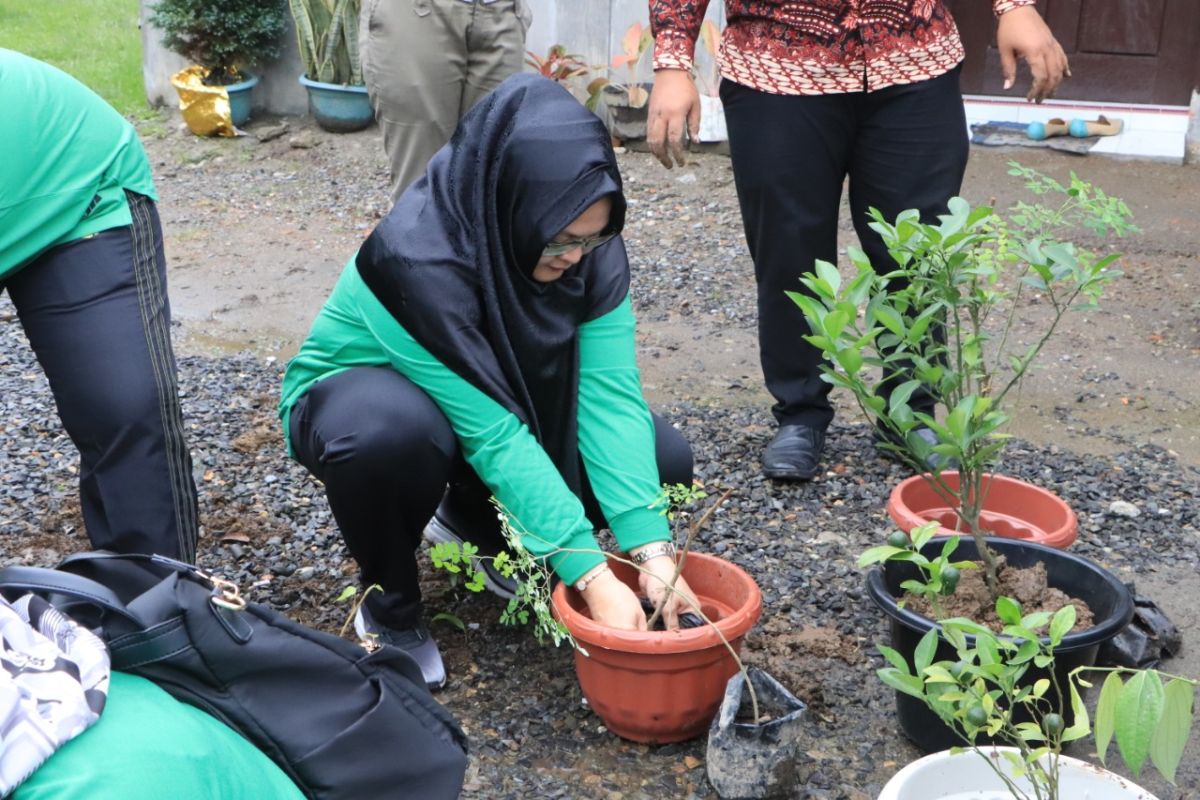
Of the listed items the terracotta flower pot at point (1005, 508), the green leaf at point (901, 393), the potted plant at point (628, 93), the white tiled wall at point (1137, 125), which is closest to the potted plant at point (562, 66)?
the potted plant at point (628, 93)

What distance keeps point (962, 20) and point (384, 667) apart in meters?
5.81

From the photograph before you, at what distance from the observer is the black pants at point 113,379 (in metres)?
2.24

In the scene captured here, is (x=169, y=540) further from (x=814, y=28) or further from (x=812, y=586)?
(x=814, y=28)

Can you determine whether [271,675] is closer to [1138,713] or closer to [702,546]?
[1138,713]

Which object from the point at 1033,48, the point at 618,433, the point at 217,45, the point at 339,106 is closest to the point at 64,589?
the point at 618,433

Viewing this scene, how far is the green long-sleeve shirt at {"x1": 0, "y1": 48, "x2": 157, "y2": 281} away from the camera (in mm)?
2205

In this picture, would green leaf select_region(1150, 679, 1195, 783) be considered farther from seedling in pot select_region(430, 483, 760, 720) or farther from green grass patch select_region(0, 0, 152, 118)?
green grass patch select_region(0, 0, 152, 118)

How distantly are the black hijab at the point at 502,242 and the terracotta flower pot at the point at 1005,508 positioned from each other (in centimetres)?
77

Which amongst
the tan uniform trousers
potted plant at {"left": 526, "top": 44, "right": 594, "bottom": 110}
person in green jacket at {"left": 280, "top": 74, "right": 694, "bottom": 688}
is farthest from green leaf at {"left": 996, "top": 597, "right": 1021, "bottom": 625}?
potted plant at {"left": 526, "top": 44, "right": 594, "bottom": 110}

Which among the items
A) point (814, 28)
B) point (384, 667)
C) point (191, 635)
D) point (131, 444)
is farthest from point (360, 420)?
point (814, 28)

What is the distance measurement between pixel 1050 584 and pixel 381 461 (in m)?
1.21

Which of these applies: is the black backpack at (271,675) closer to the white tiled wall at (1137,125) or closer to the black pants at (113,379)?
the black pants at (113,379)

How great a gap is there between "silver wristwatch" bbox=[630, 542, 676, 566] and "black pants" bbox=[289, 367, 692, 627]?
38cm

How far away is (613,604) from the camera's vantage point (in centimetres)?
223
